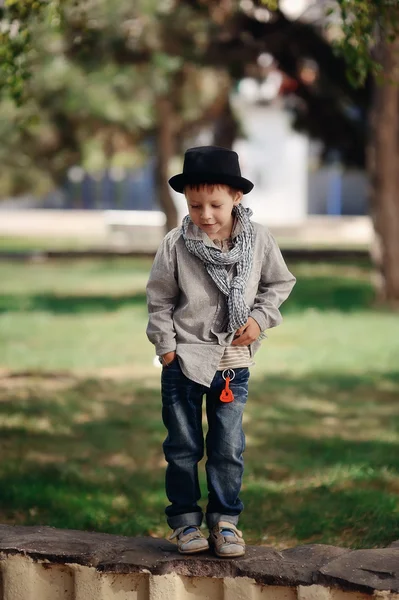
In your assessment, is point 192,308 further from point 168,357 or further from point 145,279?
point 145,279

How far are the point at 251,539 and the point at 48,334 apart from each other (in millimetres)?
8049

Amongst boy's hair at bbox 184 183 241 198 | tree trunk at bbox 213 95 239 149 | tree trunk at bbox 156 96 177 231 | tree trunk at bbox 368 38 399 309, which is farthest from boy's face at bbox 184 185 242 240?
tree trunk at bbox 213 95 239 149

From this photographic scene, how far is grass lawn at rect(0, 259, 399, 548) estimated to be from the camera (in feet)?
18.2

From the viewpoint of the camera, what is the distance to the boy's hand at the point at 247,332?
3.95 m

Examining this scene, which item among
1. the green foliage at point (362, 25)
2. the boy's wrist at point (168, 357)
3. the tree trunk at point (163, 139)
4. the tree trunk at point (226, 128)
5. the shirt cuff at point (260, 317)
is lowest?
the boy's wrist at point (168, 357)

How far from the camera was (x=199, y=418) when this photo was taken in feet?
13.3

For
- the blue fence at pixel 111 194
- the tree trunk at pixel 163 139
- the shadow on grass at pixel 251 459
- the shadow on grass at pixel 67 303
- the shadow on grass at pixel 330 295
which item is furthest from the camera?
the blue fence at pixel 111 194

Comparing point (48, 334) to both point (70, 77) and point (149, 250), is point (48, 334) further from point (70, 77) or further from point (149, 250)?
point (149, 250)

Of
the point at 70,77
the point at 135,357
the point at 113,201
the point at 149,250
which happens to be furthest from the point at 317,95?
the point at 113,201

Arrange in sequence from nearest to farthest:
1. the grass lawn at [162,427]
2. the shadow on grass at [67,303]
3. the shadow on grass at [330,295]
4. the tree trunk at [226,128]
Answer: the grass lawn at [162,427] → the shadow on grass at [67,303] → the shadow on grass at [330,295] → the tree trunk at [226,128]

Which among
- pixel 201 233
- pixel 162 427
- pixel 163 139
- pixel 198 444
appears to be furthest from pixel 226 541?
pixel 163 139

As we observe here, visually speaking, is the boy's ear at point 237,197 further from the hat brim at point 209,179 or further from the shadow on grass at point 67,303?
the shadow on grass at point 67,303

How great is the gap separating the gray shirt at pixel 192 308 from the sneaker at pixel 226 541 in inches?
22.5

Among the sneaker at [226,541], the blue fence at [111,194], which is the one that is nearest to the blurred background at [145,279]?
the sneaker at [226,541]
